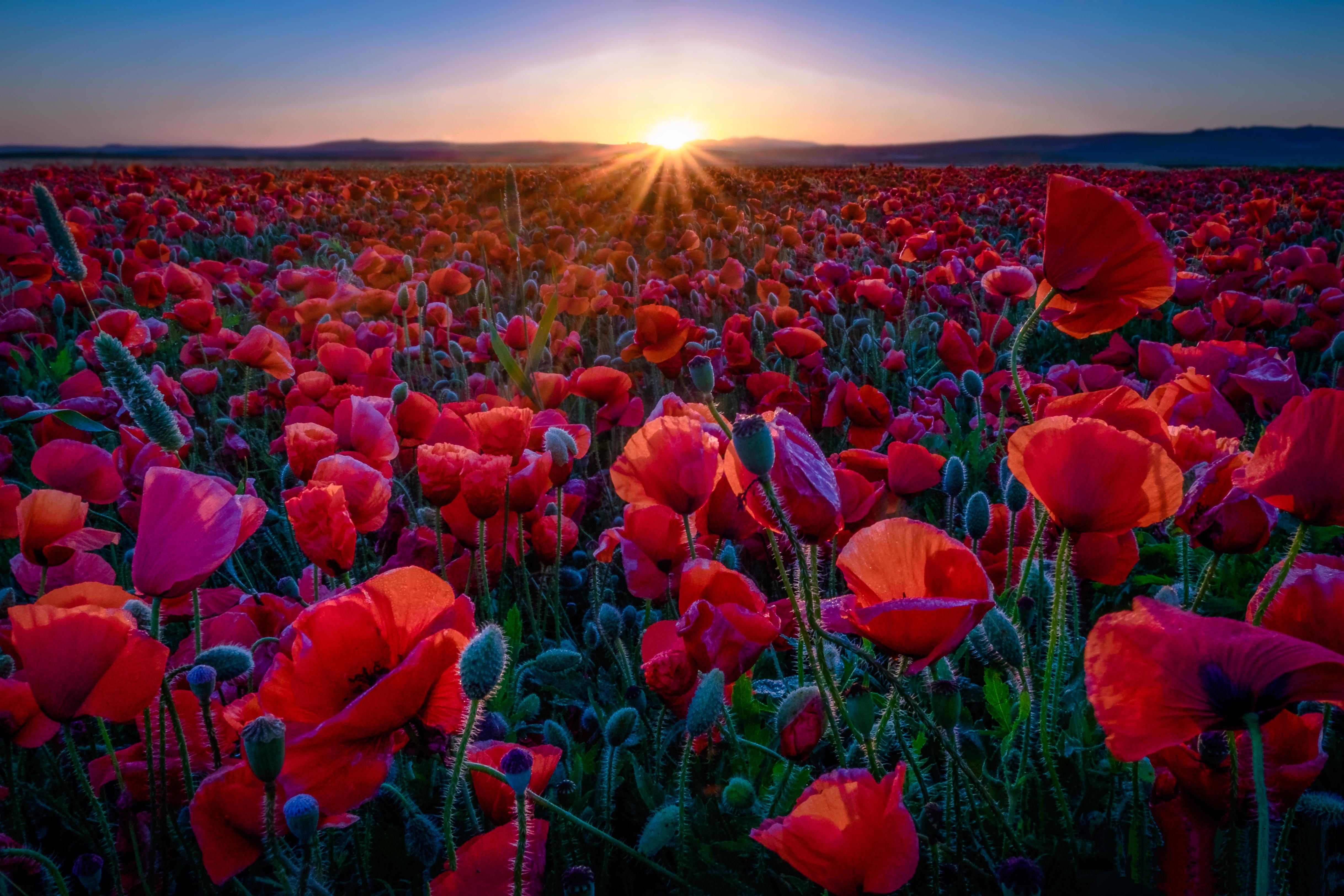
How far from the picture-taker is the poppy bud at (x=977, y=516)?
147cm

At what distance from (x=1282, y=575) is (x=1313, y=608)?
12 cm

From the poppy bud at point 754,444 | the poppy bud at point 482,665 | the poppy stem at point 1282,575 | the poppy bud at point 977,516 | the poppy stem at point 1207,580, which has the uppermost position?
the poppy bud at point 754,444

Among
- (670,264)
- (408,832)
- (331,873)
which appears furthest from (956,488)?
(670,264)

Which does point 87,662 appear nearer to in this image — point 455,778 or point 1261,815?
point 455,778

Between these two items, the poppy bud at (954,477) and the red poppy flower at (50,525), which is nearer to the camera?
the red poppy flower at (50,525)

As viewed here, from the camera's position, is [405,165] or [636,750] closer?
[636,750]

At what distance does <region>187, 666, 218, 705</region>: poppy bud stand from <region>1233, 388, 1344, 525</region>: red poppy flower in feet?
3.99

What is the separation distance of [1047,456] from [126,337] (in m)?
3.21

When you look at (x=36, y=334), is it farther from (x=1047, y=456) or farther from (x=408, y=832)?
(x=1047, y=456)

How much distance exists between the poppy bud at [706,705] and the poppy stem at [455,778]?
0.26m

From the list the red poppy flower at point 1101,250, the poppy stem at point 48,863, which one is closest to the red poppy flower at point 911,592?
the red poppy flower at point 1101,250

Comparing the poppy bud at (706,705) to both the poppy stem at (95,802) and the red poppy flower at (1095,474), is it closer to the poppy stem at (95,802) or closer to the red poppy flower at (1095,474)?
the red poppy flower at (1095,474)

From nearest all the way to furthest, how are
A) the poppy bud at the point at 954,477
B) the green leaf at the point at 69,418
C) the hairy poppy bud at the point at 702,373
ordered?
the hairy poppy bud at the point at 702,373 < the poppy bud at the point at 954,477 < the green leaf at the point at 69,418

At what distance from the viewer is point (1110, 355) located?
2.84 m
